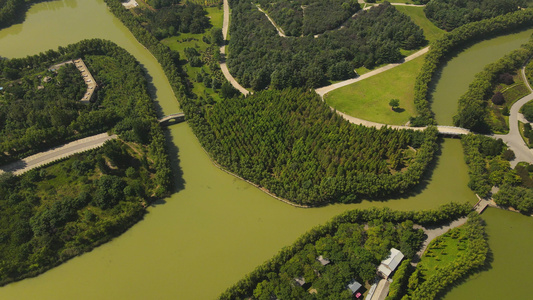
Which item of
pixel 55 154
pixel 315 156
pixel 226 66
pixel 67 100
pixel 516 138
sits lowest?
pixel 516 138

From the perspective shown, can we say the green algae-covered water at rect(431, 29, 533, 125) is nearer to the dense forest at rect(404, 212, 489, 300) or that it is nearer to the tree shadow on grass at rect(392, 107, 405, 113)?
the tree shadow on grass at rect(392, 107, 405, 113)

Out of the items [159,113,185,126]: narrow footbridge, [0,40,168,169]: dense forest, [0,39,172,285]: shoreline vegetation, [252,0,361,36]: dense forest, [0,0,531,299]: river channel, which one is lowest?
[0,0,531,299]: river channel

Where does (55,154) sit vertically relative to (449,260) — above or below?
above

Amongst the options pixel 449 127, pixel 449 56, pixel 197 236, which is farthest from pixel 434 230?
pixel 449 56

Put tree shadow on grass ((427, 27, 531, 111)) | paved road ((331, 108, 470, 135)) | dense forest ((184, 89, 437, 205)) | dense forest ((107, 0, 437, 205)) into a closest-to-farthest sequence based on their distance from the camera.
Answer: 1. dense forest ((107, 0, 437, 205))
2. dense forest ((184, 89, 437, 205))
3. paved road ((331, 108, 470, 135))
4. tree shadow on grass ((427, 27, 531, 111))

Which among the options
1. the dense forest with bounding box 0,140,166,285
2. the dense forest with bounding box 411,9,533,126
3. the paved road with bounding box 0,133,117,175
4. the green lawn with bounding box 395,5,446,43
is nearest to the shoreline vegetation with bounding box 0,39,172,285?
the dense forest with bounding box 0,140,166,285

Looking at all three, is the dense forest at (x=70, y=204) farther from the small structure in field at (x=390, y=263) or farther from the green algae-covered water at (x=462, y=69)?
the green algae-covered water at (x=462, y=69)

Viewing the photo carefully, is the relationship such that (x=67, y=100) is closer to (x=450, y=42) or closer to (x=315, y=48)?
(x=315, y=48)
